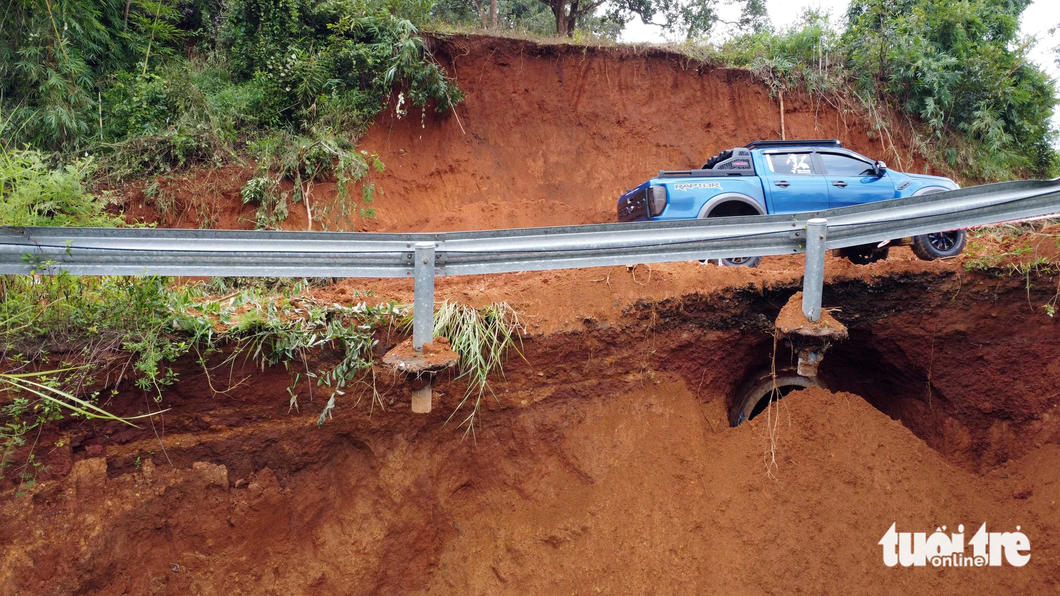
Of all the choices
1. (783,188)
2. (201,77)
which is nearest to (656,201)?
(783,188)

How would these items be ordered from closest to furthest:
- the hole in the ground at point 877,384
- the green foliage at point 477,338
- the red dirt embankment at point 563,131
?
the green foliage at point 477,338 < the hole in the ground at point 877,384 < the red dirt embankment at point 563,131

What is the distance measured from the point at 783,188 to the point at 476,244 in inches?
217

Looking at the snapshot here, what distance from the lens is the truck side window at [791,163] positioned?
843cm

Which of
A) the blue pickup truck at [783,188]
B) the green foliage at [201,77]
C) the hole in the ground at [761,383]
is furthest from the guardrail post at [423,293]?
the green foliage at [201,77]

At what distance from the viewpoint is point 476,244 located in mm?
4137

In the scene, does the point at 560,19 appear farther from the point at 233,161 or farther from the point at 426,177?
the point at 233,161

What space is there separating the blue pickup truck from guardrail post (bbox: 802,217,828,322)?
2.91m

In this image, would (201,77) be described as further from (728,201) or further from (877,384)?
(877,384)

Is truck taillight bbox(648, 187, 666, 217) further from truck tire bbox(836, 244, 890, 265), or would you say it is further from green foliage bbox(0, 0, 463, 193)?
green foliage bbox(0, 0, 463, 193)

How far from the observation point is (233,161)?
9227 millimetres

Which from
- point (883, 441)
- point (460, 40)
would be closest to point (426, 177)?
point (460, 40)

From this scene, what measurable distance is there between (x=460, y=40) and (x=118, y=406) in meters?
9.16

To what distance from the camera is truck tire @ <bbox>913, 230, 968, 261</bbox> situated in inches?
298

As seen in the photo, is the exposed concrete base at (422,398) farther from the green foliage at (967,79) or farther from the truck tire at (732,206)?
the green foliage at (967,79)
